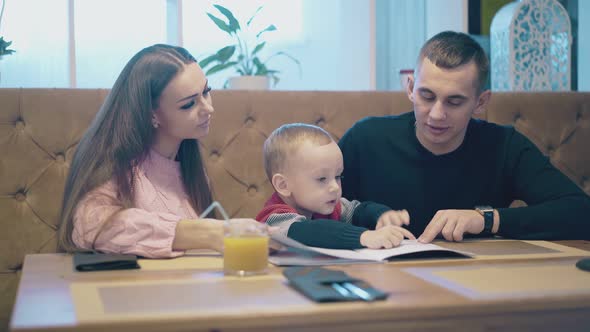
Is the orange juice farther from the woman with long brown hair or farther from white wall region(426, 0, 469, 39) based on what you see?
white wall region(426, 0, 469, 39)

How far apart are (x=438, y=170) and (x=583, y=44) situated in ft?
6.77

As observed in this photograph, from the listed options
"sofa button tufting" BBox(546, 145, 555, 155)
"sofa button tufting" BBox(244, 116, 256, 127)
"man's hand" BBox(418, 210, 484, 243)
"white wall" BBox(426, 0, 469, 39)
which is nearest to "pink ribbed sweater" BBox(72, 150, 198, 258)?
"man's hand" BBox(418, 210, 484, 243)

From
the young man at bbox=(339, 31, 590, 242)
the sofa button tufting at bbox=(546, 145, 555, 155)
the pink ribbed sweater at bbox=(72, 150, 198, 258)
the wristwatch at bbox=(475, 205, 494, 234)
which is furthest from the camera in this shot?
the sofa button tufting at bbox=(546, 145, 555, 155)

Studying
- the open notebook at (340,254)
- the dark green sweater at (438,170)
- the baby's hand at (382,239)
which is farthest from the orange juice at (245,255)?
the dark green sweater at (438,170)

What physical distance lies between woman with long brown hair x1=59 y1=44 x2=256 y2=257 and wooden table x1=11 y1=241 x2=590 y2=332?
17 cm

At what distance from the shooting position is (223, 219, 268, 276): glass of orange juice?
1199mm

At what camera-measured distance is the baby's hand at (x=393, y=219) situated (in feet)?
5.38

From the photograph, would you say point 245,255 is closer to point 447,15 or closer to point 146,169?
point 146,169

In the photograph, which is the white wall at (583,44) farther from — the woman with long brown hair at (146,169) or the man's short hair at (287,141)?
the woman with long brown hair at (146,169)

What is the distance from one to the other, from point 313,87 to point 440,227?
210cm

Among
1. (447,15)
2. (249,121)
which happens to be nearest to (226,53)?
(249,121)

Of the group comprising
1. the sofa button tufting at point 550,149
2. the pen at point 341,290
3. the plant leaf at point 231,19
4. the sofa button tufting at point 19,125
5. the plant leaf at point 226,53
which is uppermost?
the plant leaf at point 231,19

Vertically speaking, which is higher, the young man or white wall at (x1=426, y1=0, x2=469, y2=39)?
white wall at (x1=426, y1=0, x2=469, y2=39)

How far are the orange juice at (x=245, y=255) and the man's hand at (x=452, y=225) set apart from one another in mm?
531
